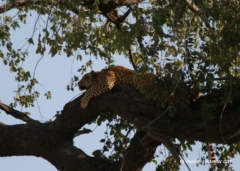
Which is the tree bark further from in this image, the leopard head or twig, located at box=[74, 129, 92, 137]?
the leopard head

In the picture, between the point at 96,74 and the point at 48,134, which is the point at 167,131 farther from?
the point at 96,74

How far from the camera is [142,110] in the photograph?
25.0 ft

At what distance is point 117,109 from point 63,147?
884mm

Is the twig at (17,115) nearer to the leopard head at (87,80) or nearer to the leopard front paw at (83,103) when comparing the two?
the leopard front paw at (83,103)

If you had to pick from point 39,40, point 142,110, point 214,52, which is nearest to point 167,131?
point 142,110

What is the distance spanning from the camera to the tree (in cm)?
678

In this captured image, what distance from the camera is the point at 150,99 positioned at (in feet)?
25.1

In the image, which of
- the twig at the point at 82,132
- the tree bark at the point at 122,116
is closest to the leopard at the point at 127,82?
the tree bark at the point at 122,116

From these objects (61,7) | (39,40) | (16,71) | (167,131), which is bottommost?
(167,131)

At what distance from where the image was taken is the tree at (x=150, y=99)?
6781mm

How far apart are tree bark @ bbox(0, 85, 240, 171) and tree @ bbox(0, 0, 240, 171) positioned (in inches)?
0.4

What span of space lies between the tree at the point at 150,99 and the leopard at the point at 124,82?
0.08 meters

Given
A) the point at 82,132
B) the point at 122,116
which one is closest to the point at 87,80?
the point at 82,132

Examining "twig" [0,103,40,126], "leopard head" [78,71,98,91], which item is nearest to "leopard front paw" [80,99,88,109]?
"twig" [0,103,40,126]
